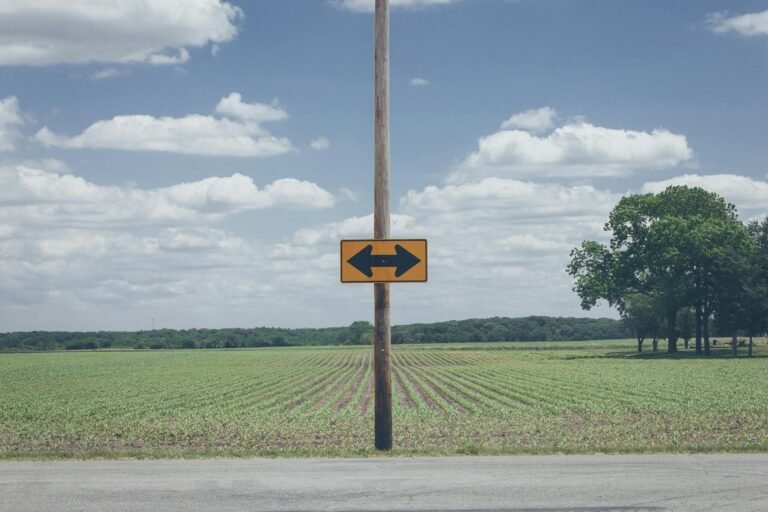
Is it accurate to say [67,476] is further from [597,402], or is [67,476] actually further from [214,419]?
[597,402]

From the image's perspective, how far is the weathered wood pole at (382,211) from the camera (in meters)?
13.7

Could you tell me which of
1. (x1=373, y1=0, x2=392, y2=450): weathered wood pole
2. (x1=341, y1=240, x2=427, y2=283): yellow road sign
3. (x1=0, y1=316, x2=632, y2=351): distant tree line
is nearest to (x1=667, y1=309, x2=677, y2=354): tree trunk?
(x1=373, y1=0, x2=392, y2=450): weathered wood pole

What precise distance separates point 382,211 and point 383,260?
0.82 metres

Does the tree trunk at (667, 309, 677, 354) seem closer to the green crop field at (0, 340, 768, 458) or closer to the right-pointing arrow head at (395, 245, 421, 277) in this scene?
the green crop field at (0, 340, 768, 458)

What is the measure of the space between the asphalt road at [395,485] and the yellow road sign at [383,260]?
3107 mm

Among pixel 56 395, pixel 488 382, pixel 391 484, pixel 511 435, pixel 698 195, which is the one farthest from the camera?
pixel 698 195

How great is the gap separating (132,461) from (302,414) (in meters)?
16.6

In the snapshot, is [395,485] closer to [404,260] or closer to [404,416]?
[404,260]

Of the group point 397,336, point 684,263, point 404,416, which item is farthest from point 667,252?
point 397,336

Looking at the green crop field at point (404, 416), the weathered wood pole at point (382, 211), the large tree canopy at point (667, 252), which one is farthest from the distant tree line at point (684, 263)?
the weathered wood pole at point (382, 211)

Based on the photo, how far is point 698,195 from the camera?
85.4m

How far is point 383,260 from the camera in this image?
44.5ft

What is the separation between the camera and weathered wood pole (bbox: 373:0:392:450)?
1369cm

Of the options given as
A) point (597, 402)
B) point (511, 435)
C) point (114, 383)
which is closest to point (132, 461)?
point (511, 435)
